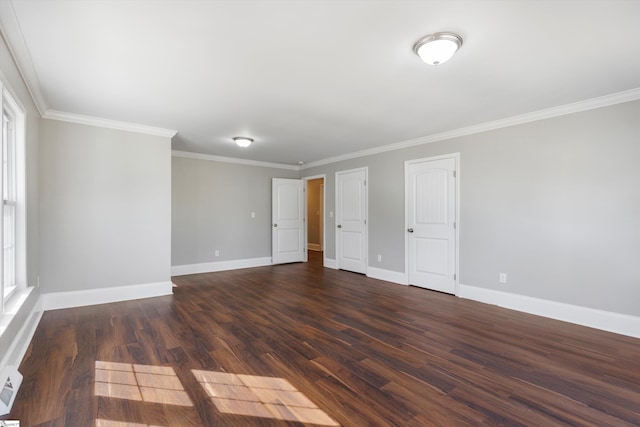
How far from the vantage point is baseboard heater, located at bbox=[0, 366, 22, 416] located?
1756 millimetres

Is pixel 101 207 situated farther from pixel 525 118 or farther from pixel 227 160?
pixel 525 118

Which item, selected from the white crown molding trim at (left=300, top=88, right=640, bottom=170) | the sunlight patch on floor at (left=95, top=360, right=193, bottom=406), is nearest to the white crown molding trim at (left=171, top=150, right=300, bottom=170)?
the white crown molding trim at (left=300, top=88, right=640, bottom=170)

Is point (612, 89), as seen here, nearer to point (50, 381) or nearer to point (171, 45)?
point (171, 45)

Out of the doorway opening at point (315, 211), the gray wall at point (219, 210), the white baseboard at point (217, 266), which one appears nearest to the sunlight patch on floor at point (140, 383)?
the white baseboard at point (217, 266)

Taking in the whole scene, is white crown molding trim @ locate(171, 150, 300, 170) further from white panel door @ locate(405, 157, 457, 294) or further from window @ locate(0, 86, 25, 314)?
white panel door @ locate(405, 157, 457, 294)

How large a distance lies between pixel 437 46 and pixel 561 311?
331 centimetres

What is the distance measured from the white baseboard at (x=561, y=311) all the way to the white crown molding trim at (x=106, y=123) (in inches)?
196

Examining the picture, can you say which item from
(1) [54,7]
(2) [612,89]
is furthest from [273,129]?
(2) [612,89]

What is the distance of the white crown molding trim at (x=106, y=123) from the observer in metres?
3.61

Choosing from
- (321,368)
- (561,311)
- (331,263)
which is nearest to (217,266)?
(331,263)

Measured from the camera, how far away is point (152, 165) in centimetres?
423

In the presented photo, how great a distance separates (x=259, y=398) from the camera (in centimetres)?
191

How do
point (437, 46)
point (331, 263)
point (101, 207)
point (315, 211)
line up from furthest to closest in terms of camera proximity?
point (315, 211) → point (331, 263) → point (101, 207) → point (437, 46)

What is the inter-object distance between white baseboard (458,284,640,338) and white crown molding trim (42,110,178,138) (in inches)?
196
